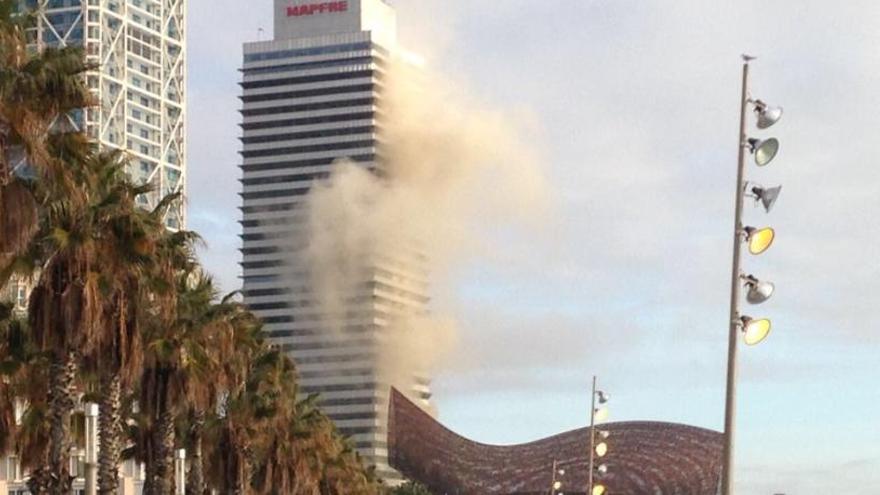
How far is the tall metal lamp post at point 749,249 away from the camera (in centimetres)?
2484

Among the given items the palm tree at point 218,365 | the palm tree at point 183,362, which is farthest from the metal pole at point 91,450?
the palm tree at point 218,365

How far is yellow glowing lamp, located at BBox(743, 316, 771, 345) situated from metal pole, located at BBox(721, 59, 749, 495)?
2.29 feet

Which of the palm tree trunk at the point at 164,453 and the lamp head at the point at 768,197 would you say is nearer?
the lamp head at the point at 768,197

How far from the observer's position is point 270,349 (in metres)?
85.8

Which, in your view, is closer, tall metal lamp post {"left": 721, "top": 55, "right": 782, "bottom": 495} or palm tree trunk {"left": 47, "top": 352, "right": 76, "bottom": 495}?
tall metal lamp post {"left": 721, "top": 55, "right": 782, "bottom": 495}

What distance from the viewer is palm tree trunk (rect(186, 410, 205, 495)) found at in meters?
78.0

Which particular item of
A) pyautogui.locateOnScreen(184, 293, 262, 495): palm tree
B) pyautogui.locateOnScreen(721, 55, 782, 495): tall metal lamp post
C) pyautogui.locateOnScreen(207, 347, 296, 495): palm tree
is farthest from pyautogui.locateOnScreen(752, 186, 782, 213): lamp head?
pyautogui.locateOnScreen(207, 347, 296, 495): palm tree

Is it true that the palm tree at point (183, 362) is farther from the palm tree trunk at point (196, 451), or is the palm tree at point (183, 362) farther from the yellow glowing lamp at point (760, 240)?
the yellow glowing lamp at point (760, 240)

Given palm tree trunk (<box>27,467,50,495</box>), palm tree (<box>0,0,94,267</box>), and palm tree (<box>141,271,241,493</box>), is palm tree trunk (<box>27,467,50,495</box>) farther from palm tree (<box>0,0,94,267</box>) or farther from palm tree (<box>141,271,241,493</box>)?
palm tree (<box>0,0,94,267</box>)

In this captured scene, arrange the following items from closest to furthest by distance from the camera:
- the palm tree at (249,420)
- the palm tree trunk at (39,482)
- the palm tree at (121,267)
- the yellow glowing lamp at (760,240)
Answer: the yellow glowing lamp at (760,240)
the palm tree at (121,267)
the palm tree trunk at (39,482)
the palm tree at (249,420)

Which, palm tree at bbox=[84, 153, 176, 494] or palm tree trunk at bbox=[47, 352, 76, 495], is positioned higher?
palm tree at bbox=[84, 153, 176, 494]

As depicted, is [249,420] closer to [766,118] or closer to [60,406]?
[60,406]

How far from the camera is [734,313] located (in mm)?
26391

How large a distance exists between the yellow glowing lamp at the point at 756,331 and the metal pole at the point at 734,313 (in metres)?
0.70
